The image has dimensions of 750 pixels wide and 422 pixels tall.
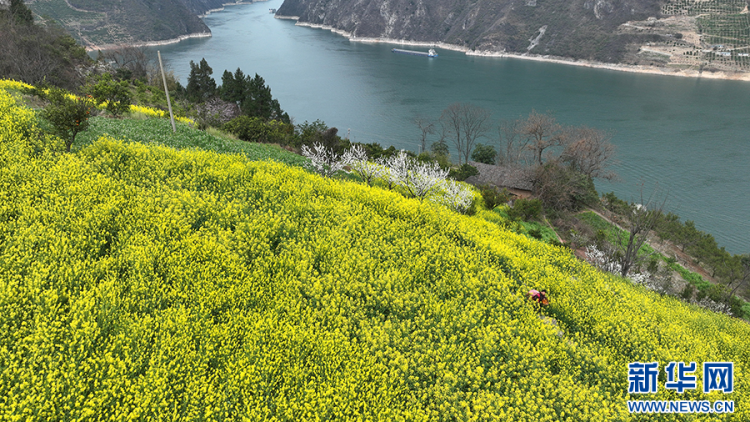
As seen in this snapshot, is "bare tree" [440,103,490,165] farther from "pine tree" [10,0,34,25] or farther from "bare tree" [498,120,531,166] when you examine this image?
"pine tree" [10,0,34,25]

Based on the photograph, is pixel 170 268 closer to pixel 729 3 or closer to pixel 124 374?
pixel 124 374

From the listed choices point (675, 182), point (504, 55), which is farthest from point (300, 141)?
point (504, 55)

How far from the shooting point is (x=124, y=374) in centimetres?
701

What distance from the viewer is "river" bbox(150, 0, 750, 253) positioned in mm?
46781

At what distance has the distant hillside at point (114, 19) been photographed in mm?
106000

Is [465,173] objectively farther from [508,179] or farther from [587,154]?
[587,154]

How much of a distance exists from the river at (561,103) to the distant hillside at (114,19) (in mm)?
8428

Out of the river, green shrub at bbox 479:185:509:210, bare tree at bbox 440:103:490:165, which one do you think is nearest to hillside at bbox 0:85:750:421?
green shrub at bbox 479:185:509:210

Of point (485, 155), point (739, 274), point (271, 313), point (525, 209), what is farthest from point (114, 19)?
point (739, 274)

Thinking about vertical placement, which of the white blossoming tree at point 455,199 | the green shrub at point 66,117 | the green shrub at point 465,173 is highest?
the green shrub at point 66,117

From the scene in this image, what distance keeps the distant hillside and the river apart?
8428mm

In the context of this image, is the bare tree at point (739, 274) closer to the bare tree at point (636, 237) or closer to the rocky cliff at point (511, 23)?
the bare tree at point (636, 237)

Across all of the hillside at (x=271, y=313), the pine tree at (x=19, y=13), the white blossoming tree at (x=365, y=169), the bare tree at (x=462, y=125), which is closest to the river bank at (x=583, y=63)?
the bare tree at (x=462, y=125)

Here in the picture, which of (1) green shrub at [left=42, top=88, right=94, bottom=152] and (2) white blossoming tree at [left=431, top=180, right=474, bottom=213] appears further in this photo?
(2) white blossoming tree at [left=431, top=180, right=474, bottom=213]
